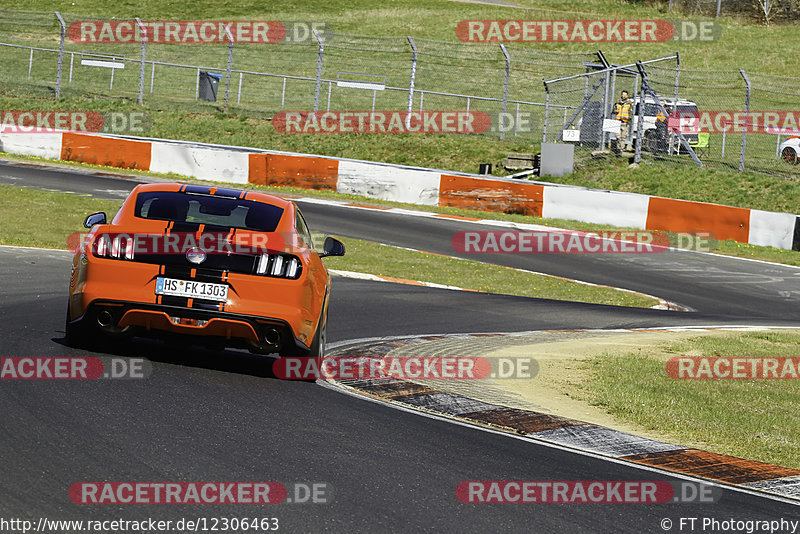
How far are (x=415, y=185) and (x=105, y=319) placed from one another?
1768 cm

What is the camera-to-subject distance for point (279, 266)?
24.9 feet

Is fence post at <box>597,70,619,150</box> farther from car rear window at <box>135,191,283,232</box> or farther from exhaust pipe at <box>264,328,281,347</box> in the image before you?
exhaust pipe at <box>264,328,281,347</box>

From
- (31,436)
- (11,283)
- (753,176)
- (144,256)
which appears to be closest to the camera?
(31,436)

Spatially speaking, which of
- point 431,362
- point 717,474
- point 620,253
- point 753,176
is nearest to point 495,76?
point 753,176

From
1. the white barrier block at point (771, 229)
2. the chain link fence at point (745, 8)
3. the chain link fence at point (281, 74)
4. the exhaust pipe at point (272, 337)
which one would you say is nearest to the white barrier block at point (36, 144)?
the chain link fence at point (281, 74)

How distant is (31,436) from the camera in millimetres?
→ 5594

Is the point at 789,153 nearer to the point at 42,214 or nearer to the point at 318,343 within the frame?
the point at 42,214

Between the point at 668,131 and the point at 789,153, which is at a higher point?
the point at 668,131

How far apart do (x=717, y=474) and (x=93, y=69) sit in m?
41.1

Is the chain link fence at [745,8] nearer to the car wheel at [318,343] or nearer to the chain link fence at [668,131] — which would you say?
the chain link fence at [668,131]

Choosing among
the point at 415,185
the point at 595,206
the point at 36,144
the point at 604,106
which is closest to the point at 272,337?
the point at 595,206

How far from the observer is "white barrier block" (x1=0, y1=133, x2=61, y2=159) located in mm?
27531

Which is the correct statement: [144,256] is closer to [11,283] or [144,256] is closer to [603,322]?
[11,283]
